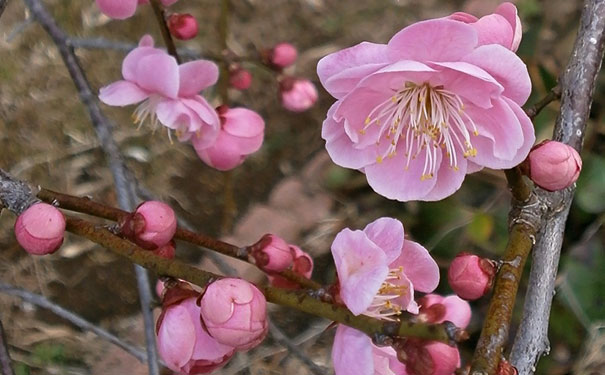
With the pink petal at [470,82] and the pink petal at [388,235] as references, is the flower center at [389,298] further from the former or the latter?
the pink petal at [470,82]

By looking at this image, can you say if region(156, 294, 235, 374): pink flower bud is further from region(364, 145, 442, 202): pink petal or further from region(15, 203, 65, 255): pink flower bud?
region(364, 145, 442, 202): pink petal

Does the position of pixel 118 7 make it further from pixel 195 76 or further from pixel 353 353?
pixel 353 353

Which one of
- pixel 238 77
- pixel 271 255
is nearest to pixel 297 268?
pixel 271 255

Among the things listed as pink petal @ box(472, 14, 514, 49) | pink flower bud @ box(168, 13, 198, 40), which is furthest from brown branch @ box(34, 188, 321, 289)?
pink flower bud @ box(168, 13, 198, 40)

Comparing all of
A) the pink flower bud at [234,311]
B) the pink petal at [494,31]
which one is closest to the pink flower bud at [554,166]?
the pink petal at [494,31]

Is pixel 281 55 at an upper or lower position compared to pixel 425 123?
lower

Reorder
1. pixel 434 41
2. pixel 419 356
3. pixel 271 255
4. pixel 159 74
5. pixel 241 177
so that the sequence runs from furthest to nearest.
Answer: pixel 241 177
pixel 159 74
pixel 271 255
pixel 434 41
pixel 419 356
